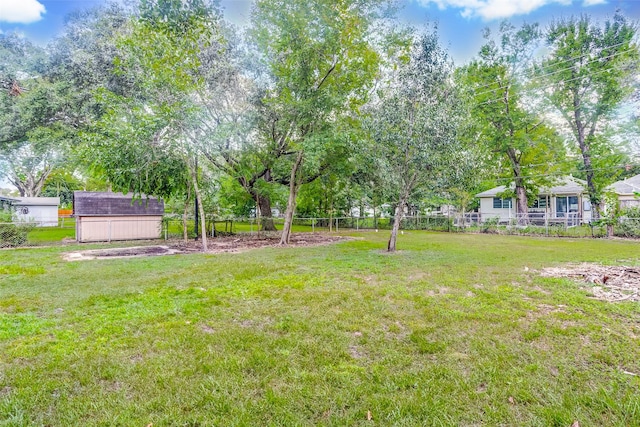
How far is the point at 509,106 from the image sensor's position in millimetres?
20172

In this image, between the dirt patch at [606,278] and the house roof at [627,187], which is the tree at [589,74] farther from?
the dirt patch at [606,278]

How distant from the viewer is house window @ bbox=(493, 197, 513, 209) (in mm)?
25469

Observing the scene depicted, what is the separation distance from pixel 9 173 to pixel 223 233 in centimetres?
2359

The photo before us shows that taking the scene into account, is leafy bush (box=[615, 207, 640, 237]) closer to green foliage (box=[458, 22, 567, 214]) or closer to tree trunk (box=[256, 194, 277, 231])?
green foliage (box=[458, 22, 567, 214])

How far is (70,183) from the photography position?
38312 mm

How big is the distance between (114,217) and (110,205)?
0.52 m

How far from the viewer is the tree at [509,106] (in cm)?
1939

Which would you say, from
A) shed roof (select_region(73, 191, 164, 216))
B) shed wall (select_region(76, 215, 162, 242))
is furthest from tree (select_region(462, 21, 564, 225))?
shed wall (select_region(76, 215, 162, 242))

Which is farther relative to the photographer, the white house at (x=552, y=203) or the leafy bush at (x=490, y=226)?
the white house at (x=552, y=203)

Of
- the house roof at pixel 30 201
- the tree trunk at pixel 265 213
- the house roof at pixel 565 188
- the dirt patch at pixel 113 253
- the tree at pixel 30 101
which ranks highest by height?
the tree at pixel 30 101

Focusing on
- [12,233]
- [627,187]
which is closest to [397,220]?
[12,233]

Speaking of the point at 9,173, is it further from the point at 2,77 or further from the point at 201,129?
the point at 201,129

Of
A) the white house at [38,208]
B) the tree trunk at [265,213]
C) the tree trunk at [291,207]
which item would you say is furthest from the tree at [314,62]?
the white house at [38,208]

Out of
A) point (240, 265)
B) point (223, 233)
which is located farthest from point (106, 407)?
point (223, 233)
